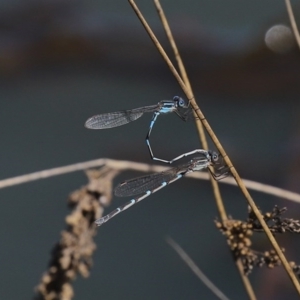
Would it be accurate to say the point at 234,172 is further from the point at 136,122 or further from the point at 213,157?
the point at 136,122

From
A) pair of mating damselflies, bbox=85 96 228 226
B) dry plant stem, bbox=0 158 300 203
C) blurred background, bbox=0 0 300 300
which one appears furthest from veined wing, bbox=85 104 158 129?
blurred background, bbox=0 0 300 300

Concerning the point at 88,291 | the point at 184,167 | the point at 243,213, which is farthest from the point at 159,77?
the point at 184,167

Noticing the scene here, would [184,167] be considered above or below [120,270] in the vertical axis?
above

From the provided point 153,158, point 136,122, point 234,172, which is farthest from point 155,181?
point 136,122

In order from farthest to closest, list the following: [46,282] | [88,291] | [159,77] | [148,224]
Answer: [159,77]
[148,224]
[88,291]
[46,282]

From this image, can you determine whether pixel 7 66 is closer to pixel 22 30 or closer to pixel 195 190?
pixel 22 30

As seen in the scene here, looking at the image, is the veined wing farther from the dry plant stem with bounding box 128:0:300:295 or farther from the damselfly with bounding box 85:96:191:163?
the dry plant stem with bounding box 128:0:300:295
